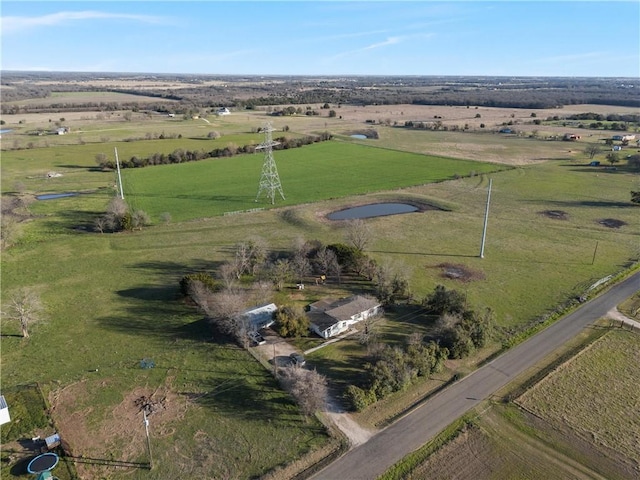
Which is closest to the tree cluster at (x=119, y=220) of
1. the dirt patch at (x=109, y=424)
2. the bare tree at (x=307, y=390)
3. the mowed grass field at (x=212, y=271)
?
the mowed grass field at (x=212, y=271)

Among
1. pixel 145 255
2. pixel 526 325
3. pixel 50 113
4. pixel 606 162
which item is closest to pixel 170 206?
pixel 145 255

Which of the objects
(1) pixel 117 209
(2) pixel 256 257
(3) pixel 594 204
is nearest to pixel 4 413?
(2) pixel 256 257

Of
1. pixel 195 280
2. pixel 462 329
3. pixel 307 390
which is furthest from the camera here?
pixel 195 280

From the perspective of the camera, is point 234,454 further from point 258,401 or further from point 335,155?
point 335,155

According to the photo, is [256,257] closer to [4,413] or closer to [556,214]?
[4,413]

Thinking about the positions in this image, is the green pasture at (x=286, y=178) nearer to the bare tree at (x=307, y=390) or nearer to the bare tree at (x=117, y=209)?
the bare tree at (x=117, y=209)

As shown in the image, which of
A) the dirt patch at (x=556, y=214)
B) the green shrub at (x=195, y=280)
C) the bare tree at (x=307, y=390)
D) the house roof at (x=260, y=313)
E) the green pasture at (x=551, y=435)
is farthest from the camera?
the dirt patch at (x=556, y=214)

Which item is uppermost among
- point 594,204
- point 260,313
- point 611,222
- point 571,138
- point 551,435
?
point 571,138
